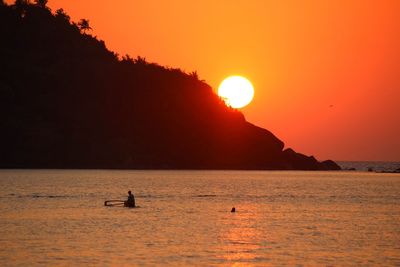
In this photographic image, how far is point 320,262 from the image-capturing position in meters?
46.2

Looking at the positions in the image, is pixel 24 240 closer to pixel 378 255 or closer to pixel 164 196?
pixel 378 255

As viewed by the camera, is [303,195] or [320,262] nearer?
[320,262]

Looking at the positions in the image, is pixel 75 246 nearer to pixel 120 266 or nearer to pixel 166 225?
pixel 120 266

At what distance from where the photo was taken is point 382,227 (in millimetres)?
68062

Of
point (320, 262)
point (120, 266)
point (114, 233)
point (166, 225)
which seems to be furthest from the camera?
point (166, 225)

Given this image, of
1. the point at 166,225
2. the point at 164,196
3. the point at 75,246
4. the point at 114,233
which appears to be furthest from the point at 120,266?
the point at 164,196

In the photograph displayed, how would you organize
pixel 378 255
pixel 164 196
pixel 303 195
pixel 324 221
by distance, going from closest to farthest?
1. pixel 378 255
2. pixel 324 221
3. pixel 164 196
4. pixel 303 195

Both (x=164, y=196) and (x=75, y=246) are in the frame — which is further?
(x=164, y=196)

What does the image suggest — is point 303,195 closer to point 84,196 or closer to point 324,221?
point 84,196

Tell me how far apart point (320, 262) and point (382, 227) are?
2367 centimetres

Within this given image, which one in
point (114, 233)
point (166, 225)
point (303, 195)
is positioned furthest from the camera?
point (303, 195)

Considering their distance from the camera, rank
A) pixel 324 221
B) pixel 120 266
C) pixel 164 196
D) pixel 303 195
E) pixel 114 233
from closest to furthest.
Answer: pixel 120 266 → pixel 114 233 → pixel 324 221 → pixel 164 196 → pixel 303 195

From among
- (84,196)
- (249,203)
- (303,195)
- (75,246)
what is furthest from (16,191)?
(75,246)

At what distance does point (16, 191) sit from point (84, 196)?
1228 centimetres
